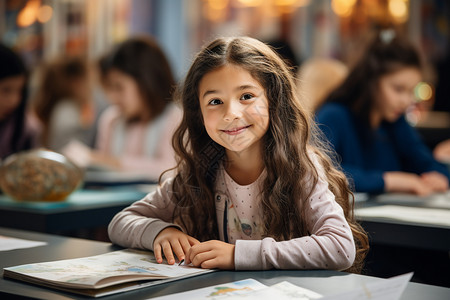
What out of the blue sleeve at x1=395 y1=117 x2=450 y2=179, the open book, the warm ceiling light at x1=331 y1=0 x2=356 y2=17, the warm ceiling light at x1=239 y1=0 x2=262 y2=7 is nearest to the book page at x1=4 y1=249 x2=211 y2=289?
the open book

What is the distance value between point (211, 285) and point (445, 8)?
4.80 meters

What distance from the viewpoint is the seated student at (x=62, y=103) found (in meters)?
4.51

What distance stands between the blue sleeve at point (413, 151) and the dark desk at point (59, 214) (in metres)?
1.26

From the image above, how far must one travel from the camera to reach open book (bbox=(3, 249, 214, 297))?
0.98 meters

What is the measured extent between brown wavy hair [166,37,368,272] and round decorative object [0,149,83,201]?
2.64 ft

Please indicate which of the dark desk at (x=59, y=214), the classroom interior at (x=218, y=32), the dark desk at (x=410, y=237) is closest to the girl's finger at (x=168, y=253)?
the dark desk at (x=410, y=237)

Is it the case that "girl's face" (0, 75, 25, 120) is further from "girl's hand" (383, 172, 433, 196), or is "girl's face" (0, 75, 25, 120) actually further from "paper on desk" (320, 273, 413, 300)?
"paper on desk" (320, 273, 413, 300)

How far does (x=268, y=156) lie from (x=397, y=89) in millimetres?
1382

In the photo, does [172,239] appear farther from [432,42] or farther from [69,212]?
[432,42]

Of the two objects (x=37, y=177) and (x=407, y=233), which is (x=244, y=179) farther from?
(x=37, y=177)

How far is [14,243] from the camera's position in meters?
1.43

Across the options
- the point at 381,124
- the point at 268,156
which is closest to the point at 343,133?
the point at 381,124

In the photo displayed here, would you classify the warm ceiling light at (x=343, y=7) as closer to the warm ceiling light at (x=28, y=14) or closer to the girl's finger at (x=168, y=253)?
the warm ceiling light at (x=28, y=14)

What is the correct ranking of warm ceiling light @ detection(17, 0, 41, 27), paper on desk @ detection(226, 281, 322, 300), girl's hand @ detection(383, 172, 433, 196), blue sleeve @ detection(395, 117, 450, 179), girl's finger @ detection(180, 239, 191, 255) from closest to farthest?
1. paper on desk @ detection(226, 281, 322, 300)
2. girl's finger @ detection(180, 239, 191, 255)
3. girl's hand @ detection(383, 172, 433, 196)
4. blue sleeve @ detection(395, 117, 450, 179)
5. warm ceiling light @ detection(17, 0, 41, 27)
